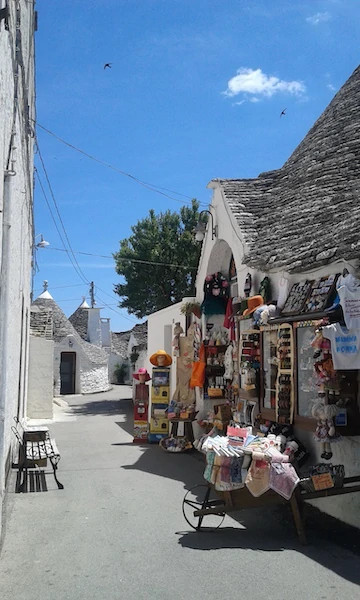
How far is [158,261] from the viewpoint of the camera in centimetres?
2442

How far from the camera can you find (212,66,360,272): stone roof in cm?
771

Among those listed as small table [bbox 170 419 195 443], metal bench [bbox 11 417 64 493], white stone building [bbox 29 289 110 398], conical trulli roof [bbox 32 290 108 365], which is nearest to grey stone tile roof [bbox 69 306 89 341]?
white stone building [bbox 29 289 110 398]

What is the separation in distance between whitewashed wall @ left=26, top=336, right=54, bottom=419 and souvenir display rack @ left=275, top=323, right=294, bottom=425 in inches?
527

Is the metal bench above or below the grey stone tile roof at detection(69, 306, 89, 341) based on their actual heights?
below

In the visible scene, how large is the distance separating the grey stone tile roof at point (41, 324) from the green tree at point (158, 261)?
4030 millimetres

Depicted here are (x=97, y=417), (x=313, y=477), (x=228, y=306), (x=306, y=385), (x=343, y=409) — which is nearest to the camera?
(x=313, y=477)

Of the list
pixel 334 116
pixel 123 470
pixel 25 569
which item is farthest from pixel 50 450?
pixel 334 116

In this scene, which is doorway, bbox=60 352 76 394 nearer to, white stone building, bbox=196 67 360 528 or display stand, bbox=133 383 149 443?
display stand, bbox=133 383 149 443

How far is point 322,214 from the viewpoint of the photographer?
346 inches

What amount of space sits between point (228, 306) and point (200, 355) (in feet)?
4.93

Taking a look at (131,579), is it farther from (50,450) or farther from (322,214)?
(322,214)

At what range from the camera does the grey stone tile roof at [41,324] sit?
70.3ft

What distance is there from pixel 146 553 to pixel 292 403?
2894 mm

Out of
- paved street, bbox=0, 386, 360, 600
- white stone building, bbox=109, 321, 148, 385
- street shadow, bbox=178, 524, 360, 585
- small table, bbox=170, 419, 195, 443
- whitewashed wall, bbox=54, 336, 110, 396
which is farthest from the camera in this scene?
white stone building, bbox=109, 321, 148, 385
